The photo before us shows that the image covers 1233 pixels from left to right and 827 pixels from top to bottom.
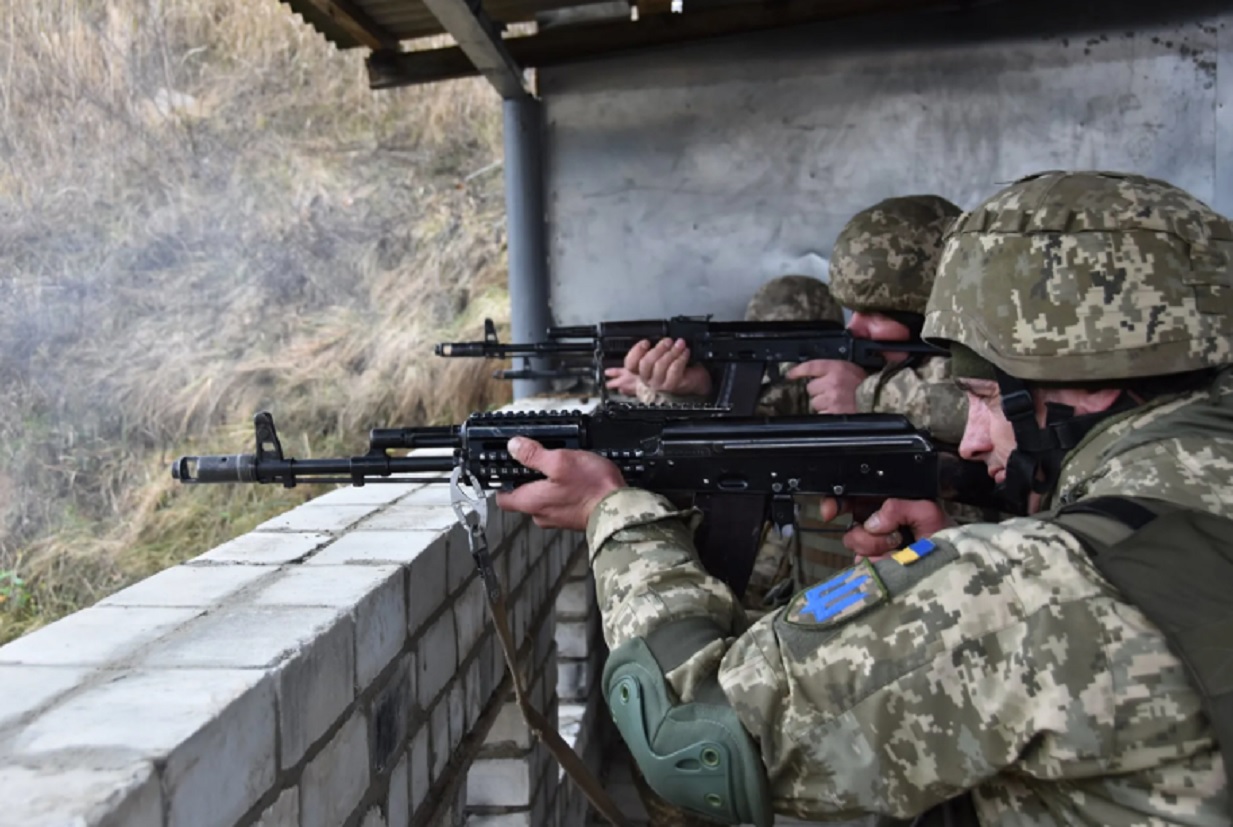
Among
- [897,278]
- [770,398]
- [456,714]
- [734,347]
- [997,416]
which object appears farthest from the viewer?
[770,398]

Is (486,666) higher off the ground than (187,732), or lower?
lower

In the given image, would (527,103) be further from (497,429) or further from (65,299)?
(65,299)

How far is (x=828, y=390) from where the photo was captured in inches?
167

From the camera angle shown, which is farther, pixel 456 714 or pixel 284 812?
pixel 456 714

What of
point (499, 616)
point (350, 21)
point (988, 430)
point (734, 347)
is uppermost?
point (350, 21)

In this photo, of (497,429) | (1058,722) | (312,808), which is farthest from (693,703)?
(497,429)

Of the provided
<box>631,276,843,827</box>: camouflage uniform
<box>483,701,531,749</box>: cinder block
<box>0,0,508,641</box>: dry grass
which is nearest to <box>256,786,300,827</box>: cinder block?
<box>483,701,531,749</box>: cinder block

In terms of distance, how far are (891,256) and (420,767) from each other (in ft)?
9.33

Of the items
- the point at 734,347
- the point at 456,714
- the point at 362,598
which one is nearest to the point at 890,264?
the point at 734,347

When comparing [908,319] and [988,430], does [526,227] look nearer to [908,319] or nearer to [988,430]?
[908,319]

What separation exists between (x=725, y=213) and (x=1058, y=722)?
15.1ft

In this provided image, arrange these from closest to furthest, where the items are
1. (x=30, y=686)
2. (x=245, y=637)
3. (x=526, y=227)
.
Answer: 1. (x=30, y=686)
2. (x=245, y=637)
3. (x=526, y=227)

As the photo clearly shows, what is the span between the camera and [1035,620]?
1299mm

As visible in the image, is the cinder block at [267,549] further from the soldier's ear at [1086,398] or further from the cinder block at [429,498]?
the soldier's ear at [1086,398]
